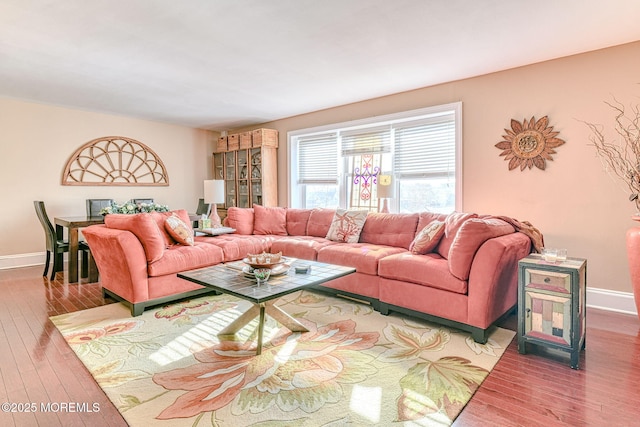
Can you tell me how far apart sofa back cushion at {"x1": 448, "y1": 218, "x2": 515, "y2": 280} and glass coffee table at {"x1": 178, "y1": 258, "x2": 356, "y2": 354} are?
2.70ft

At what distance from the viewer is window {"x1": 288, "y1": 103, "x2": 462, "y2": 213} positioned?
165 inches

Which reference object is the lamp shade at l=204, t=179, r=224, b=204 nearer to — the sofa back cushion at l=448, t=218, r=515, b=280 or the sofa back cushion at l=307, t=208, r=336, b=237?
the sofa back cushion at l=307, t=208, r=336, b=237

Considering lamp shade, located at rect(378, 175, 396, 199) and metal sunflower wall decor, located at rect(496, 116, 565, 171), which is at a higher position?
metal sunflower wall decor, located at rect(496, 116, 565, 171)

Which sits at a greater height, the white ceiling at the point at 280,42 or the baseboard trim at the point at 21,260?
the white ceiling at the point at 280,42

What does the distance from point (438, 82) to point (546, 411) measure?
3.45 meters

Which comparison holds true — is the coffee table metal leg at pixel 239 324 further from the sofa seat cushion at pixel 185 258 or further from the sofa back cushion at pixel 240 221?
the sofa back cushion at pixel 240 221

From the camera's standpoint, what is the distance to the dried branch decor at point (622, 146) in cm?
294

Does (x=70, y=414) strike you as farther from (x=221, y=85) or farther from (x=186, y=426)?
(x=221, y=85)

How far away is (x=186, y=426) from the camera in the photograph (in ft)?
5.18

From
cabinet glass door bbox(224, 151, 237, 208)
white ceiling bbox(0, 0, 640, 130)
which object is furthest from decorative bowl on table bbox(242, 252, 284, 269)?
cabinet glass door bbox(224, 151, 237, 208)

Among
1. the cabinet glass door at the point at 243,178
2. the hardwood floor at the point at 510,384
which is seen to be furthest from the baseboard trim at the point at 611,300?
the cabinet glass door at the point at 243,178

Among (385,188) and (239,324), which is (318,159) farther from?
(239,324)

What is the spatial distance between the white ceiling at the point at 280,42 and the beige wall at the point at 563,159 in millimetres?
195

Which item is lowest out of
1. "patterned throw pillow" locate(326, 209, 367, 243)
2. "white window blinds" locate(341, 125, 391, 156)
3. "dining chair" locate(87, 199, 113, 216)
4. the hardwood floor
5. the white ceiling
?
the hardwood floor
